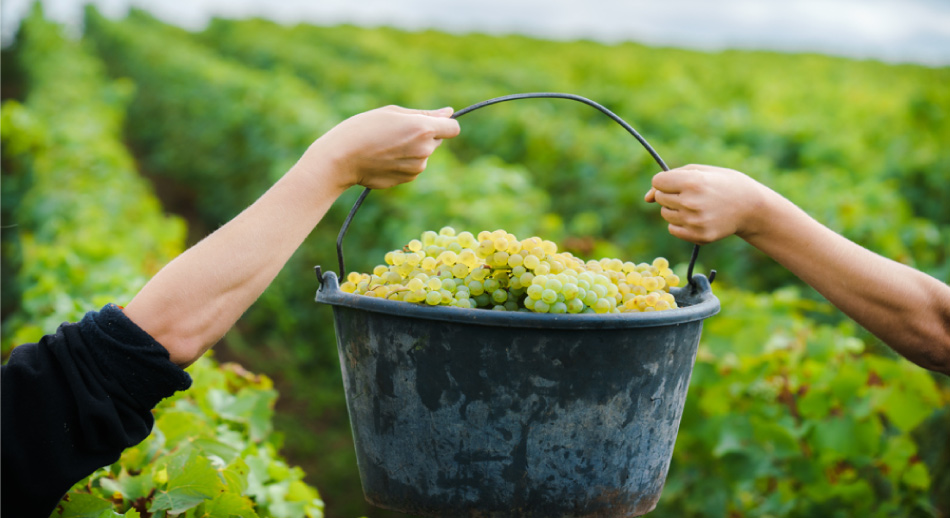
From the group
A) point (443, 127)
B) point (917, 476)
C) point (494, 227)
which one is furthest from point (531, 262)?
point (494, 227)

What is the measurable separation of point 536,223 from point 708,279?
8.23 feet

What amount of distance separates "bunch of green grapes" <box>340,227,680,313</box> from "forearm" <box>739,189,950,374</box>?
0.24 metres

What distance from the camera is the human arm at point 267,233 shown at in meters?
1.23

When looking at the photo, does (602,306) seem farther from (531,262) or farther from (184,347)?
(184,347)

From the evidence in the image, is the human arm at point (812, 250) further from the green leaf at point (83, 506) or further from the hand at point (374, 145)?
the green leaf at point (83, 506)

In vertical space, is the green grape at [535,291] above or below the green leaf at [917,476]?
above

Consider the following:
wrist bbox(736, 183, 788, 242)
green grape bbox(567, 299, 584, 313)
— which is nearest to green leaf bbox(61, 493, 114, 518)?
green grape bbox(567, 299, 584, 313)

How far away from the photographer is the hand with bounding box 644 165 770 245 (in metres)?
1.42

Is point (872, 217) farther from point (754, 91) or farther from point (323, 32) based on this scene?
point (323, 32)

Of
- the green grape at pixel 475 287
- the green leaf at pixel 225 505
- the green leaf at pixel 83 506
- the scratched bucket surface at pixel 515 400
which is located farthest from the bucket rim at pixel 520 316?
the green leaf at pixel 83 506

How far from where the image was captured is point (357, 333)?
4.54 feet

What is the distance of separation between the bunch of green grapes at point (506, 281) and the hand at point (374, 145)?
0.19m

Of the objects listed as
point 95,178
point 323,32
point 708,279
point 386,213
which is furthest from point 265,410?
point 323,32

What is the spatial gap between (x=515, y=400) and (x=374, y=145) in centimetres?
51
